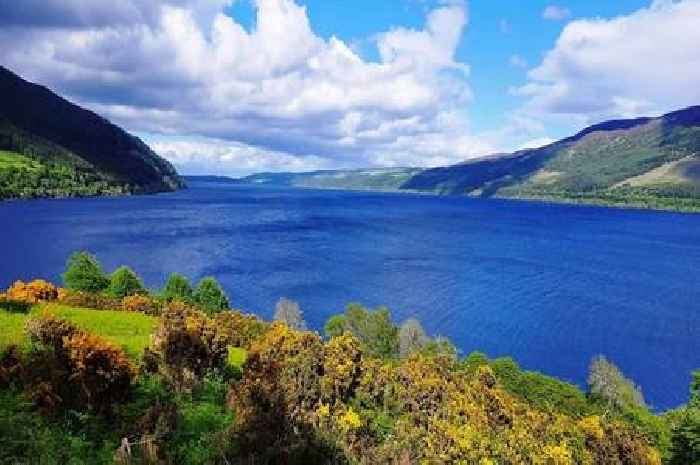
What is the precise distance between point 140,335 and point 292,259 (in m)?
160

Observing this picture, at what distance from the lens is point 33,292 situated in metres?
37.1

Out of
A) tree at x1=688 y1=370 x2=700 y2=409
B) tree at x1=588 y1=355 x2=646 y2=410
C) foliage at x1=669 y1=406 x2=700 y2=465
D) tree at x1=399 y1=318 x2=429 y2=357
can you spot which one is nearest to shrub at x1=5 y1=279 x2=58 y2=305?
foliage at x1=669 y1=406 x2=700 y2=465

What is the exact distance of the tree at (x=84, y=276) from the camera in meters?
79.1

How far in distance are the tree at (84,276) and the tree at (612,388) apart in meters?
71.8

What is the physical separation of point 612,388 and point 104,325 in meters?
82.9

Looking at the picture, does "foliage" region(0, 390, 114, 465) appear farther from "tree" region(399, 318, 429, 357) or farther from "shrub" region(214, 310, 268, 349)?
"tree" region(399, 318, 429, 357)

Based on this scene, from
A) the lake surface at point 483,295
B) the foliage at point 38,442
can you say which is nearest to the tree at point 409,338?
the lake surface at point 483,295

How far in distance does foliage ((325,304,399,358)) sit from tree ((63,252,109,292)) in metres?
36.2

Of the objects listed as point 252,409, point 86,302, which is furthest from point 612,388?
point 252,409

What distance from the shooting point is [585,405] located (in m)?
72.8

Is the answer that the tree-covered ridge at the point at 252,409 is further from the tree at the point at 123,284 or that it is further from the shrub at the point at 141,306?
the tree at the point at 123,284

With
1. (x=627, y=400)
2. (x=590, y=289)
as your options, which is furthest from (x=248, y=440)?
(x=590, y=289)

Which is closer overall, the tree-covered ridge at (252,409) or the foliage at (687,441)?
the tree-covered ridge at (252,409)

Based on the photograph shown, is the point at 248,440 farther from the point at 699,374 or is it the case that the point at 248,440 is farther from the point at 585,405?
the point at 585,405
